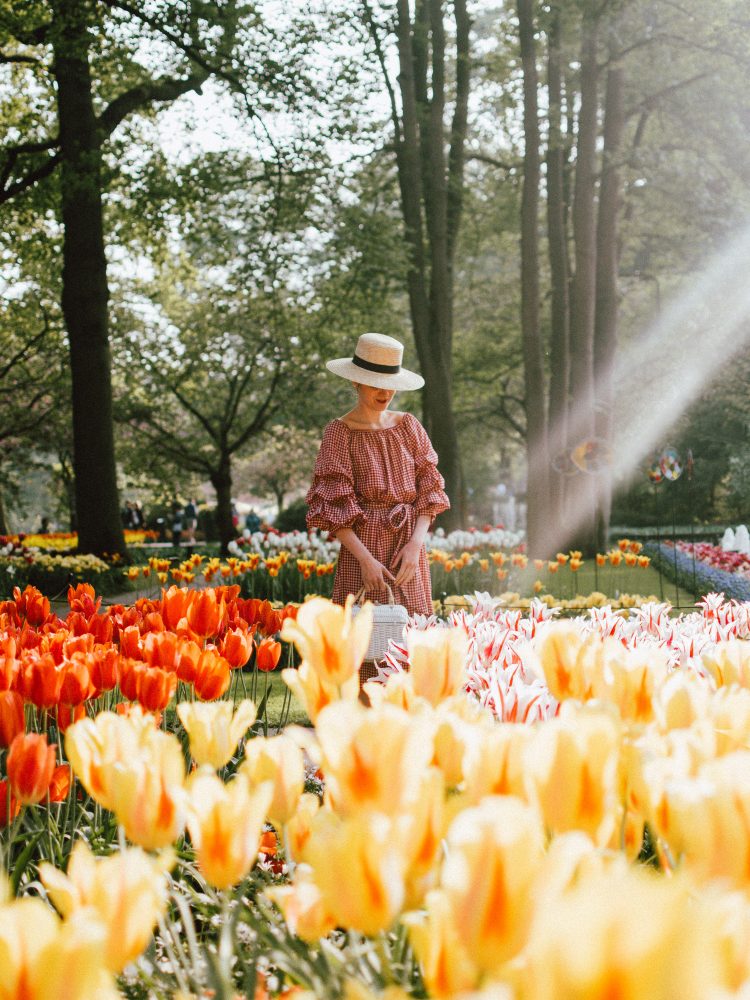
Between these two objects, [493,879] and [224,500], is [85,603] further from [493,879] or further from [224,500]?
[224,500]

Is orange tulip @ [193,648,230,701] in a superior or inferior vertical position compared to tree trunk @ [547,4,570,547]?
inferior

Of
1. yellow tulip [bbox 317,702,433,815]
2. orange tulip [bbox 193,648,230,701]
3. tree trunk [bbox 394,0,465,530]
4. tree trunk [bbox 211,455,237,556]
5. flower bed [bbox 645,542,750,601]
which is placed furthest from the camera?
tree trunk [bbox 211,455,237,556]

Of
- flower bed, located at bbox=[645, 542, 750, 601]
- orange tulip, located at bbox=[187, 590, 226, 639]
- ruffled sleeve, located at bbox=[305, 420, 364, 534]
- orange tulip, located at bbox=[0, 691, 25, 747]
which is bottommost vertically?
flower bed, located at bbox=[645, 542, 750, 601]

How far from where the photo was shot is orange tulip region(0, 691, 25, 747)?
180cm

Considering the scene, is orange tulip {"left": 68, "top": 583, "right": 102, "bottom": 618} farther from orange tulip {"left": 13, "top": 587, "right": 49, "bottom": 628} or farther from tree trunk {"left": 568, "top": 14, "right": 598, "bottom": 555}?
tree trunk {"left": 568, "top": 14, "right": 598, "bottom": 555}

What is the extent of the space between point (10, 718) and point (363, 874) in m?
1.12

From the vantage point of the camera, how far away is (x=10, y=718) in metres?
1.81

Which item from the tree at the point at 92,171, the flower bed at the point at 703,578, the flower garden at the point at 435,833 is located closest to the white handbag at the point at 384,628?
the flower garden at the point at 435,833

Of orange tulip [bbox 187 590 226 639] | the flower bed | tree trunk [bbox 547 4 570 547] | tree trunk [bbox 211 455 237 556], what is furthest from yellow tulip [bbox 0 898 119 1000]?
tree trunk [bbox 211 455 237 556]

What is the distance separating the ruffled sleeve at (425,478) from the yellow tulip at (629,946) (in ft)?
14.4

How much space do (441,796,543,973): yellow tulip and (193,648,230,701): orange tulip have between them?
1371 mm

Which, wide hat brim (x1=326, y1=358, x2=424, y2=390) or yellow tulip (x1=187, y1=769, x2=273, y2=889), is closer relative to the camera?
yellow tulip (x1=187, y1=769, x2=273, y2=889)

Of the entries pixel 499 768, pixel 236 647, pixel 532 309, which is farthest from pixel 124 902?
pixel 532 309

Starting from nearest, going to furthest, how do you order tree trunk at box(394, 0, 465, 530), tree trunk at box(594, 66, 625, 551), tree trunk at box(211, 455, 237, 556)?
tree trunk at box(394, 0, 465, 530)
tree trunk at box(594, 66, 625, 551)
tree trunk at box(211, 455, 237, 556)
